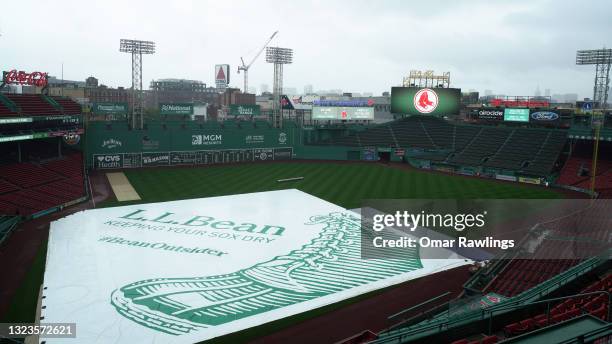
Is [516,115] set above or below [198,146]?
above

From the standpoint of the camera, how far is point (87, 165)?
182 ft

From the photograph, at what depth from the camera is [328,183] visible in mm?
49781

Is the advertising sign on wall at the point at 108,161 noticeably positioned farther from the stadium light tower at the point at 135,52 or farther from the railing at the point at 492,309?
the railing at the point at 492,309

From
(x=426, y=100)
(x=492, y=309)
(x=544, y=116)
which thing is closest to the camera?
(x=492, y=309)

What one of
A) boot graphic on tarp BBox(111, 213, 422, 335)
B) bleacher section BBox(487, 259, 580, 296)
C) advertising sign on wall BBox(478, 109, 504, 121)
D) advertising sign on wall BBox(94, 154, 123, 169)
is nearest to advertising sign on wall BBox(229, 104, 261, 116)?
advertising sign on wall BBox(94, 154, 123, 169)

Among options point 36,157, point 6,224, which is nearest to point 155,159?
point 36,157

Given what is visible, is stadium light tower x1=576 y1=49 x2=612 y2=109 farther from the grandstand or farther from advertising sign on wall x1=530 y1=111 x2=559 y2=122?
the grandstand

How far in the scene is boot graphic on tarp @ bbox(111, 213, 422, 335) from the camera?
19859mm

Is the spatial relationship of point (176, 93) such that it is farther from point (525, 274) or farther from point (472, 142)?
point (525, 274)

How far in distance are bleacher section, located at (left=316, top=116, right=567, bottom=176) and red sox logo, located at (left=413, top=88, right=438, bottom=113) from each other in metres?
3.20

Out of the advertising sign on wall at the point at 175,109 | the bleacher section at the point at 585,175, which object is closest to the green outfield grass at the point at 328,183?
Result: the bleacher section at the point at 585,175

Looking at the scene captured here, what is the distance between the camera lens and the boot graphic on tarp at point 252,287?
1986 centimetres

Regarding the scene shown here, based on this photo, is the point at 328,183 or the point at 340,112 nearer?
the point at 328,183

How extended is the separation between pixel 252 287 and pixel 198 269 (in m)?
3.90
